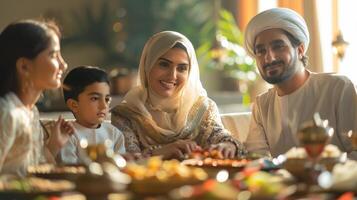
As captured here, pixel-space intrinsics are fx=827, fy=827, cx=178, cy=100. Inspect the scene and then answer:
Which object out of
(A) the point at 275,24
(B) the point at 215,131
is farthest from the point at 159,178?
(A) the point at 275,24

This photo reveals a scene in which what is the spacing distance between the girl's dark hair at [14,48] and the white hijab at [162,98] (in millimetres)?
1231

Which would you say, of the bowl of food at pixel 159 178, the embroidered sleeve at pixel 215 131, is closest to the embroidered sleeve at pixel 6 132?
the bowl of food at pixel 159 178

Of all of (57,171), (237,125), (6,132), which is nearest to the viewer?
(57,171)

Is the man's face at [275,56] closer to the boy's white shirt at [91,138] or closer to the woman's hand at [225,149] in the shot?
the woman's hand at [225,149]

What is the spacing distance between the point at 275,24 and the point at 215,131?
0.65 m

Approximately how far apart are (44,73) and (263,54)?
1.48 m

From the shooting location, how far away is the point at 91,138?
13.1 feet

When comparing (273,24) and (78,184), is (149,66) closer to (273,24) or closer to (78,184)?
(273,24)

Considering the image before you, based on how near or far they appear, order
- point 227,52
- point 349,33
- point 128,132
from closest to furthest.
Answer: point 128,132 < point 349,33 < point 227,52

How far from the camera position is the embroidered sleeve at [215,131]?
428 cm

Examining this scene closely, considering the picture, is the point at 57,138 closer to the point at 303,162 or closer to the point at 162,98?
the point at 303,162

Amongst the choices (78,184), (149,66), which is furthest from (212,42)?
(78,184)

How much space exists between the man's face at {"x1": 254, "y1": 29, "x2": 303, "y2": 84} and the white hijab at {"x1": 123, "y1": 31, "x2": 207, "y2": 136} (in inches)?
14.7

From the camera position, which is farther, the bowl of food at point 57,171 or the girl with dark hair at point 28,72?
the girl with dark hair at point 28,72
